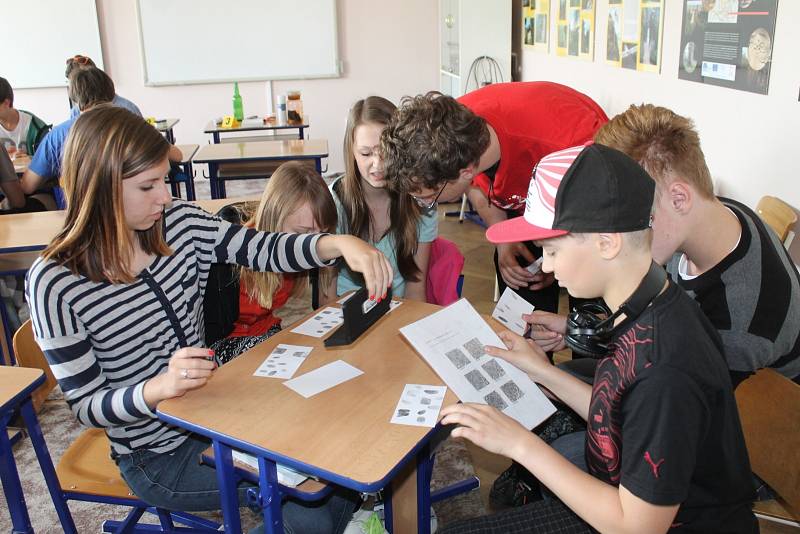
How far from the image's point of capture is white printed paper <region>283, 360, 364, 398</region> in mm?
1527

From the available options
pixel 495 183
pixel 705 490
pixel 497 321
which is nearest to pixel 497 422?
pixel 705 490

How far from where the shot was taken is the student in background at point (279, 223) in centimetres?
214

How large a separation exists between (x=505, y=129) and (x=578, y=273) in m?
1.12

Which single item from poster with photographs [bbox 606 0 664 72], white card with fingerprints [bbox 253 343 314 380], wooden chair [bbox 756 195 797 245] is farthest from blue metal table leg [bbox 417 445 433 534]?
poster with photographs [bbox 606 0 664 72]

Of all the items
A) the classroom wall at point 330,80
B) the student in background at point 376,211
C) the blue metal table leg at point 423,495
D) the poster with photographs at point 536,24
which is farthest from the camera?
the classroom wall at point 330,80

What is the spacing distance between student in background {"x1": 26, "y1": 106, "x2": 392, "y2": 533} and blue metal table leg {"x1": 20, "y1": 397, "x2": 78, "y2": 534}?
203 mm

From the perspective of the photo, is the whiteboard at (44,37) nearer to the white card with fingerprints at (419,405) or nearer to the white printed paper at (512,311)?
the white printed paper at (512,311)

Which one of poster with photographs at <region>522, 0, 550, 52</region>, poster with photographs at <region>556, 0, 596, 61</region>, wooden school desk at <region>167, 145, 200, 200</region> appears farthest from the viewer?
poster with photographs at <region>522, 0, 550, 52</region>

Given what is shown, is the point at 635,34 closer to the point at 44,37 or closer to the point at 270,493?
the point at 270,493

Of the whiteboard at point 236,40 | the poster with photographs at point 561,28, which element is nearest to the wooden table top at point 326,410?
the poster with photographs at point 561,28

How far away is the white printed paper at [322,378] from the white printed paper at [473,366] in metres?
0.16

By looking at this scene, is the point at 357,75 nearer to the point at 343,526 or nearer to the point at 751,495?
the point at 343,526

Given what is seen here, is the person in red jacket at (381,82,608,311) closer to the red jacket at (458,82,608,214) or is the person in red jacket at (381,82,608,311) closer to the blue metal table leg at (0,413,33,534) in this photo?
the red jacket at (458,82,608,214)

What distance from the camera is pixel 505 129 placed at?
84.7 inches
